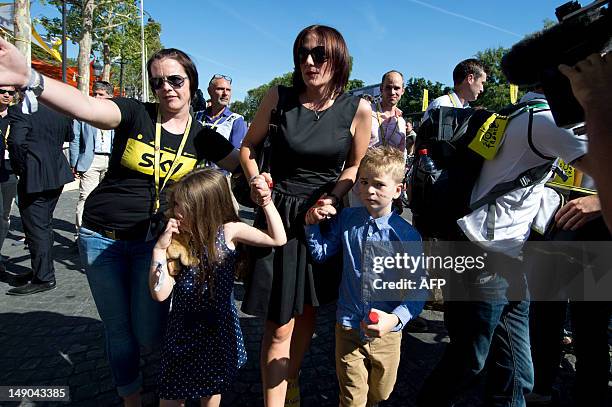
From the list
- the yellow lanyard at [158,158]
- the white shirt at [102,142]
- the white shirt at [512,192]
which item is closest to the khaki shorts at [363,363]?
the white shirt at [512,192]

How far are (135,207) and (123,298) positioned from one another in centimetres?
46

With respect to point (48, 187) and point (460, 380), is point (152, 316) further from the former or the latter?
point (48, 187)

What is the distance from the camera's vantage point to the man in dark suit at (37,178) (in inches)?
153

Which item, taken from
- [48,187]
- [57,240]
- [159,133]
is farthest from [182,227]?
[57,240]

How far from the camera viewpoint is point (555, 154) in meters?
1.58

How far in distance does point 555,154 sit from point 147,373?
2.57 meters

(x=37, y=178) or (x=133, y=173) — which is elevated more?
(x=133, y=173)

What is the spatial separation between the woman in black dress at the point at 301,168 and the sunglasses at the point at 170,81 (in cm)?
41

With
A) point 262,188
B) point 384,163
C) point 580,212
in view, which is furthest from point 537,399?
point 262,188

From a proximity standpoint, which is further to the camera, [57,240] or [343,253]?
[57,240]

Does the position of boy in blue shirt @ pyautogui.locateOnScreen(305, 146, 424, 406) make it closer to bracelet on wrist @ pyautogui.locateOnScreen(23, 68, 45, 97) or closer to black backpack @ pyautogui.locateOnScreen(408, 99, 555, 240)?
black backpack @ pyautogui.locateOnScreen(408, 99, 555, 240)

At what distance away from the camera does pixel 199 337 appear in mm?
1900

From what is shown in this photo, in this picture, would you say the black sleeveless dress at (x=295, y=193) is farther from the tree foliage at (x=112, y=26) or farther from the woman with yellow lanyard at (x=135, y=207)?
the tree foliage at (x=112, y=26)

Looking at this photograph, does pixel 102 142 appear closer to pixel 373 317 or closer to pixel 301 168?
pixel 301 168
